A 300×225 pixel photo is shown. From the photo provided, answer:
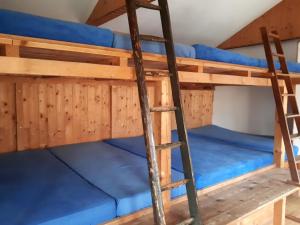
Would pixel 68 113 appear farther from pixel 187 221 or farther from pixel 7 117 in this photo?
pixel 187 221

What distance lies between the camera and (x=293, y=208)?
3033mm

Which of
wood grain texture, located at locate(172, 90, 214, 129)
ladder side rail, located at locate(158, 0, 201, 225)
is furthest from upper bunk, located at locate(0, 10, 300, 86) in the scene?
→ wood grain texture, located at locate(172, 90, 214, 129)

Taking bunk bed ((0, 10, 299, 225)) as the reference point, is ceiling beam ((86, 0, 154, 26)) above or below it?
above

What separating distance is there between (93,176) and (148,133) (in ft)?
2.94

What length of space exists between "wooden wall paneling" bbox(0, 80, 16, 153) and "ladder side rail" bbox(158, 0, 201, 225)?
7.34ft

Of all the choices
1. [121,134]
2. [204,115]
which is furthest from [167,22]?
[204,115]

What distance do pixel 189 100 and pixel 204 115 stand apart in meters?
0.63

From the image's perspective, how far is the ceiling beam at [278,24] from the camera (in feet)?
13.9

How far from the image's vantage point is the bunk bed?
1442 mm

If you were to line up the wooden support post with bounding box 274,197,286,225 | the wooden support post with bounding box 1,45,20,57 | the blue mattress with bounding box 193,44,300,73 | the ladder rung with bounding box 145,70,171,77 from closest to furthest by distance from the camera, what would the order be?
1. the wooden support post with bounding box 1,45,20,57
2. the ladder rung with bounding box 145,70,171,77
3. the blue mattress with bounding box 193,44,300,73
4. the wooden support post with bounding box 274,197,286,225

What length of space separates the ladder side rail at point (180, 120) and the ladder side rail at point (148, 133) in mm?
283

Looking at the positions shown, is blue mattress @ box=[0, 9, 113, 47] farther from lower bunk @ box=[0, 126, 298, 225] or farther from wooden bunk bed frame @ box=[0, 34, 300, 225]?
lower bunk @ box=[0, 126, 298, 225]

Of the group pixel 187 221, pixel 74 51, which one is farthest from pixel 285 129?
pixel 74 51

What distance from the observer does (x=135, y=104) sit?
4.29 m
